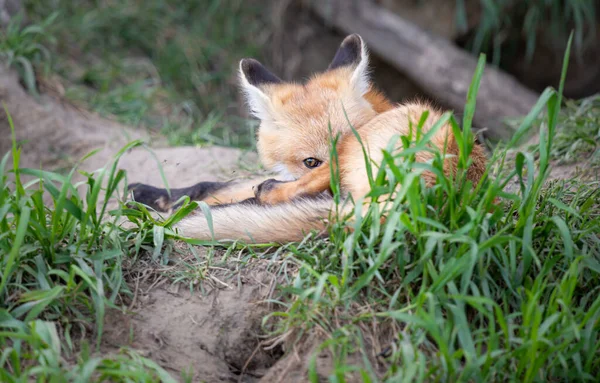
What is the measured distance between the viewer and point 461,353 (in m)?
1.73

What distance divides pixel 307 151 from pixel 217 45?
13.1 feet

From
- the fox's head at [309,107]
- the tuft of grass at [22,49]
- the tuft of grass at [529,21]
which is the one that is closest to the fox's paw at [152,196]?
the fox's head at [309,107]

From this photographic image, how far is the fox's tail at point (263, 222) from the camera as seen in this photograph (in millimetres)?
2248

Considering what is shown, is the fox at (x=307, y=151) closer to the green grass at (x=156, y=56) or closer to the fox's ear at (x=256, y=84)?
the fox's ear at (x=256, y=84)

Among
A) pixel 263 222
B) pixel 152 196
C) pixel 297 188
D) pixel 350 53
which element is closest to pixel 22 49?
pixel 152 196

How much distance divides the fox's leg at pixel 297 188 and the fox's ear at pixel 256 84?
579 mm

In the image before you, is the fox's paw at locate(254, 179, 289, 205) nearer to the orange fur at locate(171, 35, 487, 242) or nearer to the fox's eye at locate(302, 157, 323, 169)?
the orange fur at locate(171, 35, 487, 242)

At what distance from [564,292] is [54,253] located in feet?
5.71

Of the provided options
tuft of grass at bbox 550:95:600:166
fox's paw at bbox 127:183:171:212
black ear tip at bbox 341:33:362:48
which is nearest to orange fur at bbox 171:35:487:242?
black ear tip at bbox 341:33:362:48

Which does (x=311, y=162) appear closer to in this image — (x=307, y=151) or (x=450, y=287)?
(x=307, y=151)

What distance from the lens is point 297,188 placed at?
262 centimetres

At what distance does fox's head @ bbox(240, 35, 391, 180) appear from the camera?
2869 mm

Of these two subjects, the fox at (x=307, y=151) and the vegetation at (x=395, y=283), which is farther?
the fox at (x=307, y=151)

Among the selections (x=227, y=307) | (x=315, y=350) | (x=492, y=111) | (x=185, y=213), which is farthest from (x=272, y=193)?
(x=492, y=111)
